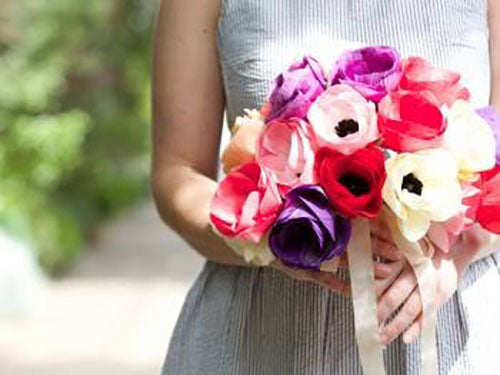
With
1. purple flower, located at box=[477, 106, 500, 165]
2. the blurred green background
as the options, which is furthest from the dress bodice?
the blurred green background

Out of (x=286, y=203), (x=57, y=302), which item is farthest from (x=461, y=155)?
(x=57, y=302)

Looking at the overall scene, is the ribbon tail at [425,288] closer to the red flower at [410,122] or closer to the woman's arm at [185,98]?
the red flower at [410,122]

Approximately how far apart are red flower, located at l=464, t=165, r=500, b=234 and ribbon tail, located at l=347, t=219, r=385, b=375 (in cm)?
16

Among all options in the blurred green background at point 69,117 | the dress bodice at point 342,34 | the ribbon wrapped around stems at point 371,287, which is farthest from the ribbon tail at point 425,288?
the blurred green background at point 69,117

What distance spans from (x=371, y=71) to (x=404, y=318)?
14.1 inches

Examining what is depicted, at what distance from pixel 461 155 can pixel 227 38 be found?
1.69 feet

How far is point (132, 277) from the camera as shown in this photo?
10.7 meters

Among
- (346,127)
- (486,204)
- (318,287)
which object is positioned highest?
(346,127)

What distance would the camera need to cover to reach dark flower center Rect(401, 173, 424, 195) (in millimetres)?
1896

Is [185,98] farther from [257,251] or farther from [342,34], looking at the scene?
[257,251]

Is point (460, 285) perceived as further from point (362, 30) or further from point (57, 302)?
point (57, 302)

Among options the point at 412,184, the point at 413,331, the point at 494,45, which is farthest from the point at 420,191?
the point at 494,45

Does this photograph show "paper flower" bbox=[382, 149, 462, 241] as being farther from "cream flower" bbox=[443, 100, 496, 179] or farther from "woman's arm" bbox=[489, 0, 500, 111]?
"woman's arm" bbox=[489, 0, 500, 111]

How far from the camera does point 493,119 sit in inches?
80.0
